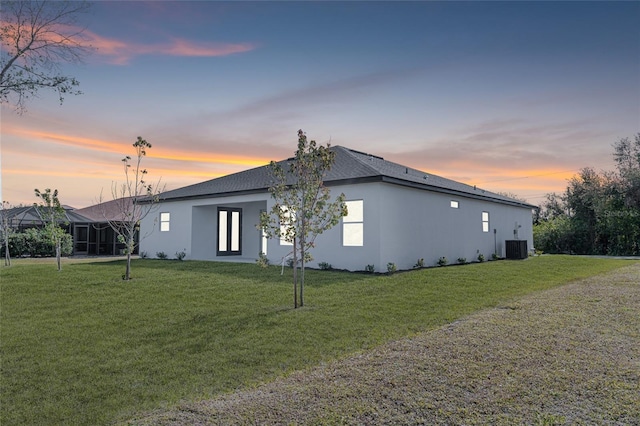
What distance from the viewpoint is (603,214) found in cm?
2675

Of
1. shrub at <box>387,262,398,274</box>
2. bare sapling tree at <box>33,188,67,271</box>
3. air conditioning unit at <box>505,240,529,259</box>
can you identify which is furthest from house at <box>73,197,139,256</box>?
air conditioning unit at <box>505,240,529,259</box>

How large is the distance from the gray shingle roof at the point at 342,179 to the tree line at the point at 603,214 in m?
7.91

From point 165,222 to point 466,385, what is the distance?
17.7 meters

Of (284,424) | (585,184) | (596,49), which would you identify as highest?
(596,49)

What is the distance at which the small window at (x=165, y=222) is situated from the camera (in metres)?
19.3

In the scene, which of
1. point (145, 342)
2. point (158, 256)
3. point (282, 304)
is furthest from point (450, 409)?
point (158, 256)

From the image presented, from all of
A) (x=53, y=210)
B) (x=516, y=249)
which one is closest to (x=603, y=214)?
(x=516, y=249)

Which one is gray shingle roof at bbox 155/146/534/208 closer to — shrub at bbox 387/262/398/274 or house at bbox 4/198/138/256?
shrub at bbox 387/262/398/274

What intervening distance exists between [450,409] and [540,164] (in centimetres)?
2372

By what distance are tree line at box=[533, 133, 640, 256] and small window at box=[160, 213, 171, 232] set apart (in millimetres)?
24552

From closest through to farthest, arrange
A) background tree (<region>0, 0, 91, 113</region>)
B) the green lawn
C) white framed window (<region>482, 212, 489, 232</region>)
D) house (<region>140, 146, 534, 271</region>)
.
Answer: the green lawn
background tree (<region>0, 0, 91, 113</region>)
house (<region>140, 146, 534, 271</region>)
white framed window (<region>482, 212, 489, 232</region>)

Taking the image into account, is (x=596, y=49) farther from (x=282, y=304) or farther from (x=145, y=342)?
(x=145, y=342)

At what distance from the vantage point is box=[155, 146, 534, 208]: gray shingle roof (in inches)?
517

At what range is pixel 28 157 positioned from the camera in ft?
41.3
